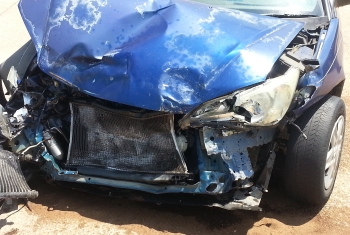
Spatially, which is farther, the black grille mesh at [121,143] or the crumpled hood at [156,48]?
the black grille mesh at [121,143]

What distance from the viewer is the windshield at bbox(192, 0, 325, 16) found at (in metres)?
4.09

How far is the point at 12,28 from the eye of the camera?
893cm

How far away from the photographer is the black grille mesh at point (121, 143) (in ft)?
10.7

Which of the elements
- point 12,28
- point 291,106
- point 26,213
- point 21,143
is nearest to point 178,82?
point 291,106

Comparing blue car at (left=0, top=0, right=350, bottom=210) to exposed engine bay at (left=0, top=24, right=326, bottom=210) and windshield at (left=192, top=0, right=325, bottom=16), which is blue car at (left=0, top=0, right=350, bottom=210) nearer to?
exposed engine bay at (left=0, top=24, right=326, bottom=210)

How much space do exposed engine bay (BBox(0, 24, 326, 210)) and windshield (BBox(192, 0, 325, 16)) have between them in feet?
1.55

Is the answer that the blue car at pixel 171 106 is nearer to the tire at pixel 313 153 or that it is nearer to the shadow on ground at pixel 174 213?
the tire at pixel 313 153

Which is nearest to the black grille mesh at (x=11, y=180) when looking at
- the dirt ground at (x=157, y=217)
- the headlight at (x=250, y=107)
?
the dirt ground at (x=157, y=217)

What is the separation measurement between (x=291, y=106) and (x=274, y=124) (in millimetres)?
242

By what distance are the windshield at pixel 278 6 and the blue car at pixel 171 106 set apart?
1.52 ft

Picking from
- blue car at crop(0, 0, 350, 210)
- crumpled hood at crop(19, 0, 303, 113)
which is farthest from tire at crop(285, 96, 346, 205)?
crumpled hood at crop(19, 0, 303, 113)

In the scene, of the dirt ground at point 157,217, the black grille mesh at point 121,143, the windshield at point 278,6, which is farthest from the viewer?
the windshield at point 278,6

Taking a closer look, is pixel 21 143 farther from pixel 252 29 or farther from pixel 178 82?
pixel 252 29

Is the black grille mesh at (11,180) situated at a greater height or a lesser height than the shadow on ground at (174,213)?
greater
